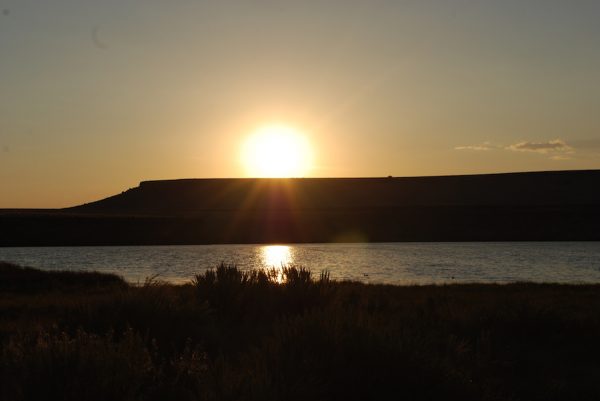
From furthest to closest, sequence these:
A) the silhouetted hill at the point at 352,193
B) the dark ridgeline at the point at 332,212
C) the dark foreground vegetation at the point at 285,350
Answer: the silhouetted hill at the point at 352,193 < the dark ridgeline at the point at 332,212 < the dark foreground vegetation at the point at 285,350

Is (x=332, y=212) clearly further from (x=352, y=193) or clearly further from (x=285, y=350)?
(x=285, y=350)

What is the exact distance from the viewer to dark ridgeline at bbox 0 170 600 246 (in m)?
112

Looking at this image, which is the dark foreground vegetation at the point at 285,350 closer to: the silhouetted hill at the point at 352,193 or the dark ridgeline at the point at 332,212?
the dark ridgeline at the point at 332,212

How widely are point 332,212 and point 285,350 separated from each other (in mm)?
134828

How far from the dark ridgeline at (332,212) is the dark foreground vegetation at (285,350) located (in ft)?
319

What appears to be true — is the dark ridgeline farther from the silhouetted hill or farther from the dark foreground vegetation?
the dark foreground vegetation

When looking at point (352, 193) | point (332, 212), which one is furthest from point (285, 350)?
point (352, 193)

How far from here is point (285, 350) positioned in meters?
8.24

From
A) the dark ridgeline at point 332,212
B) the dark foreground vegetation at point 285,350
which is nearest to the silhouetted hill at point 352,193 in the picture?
the dark ridgeline at point 332,212

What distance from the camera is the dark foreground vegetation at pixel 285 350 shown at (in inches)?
286

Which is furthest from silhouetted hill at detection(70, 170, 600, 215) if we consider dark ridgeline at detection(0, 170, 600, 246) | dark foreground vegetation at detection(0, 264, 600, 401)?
dark foreground vegetation at detection(0, 264, 600, 401)

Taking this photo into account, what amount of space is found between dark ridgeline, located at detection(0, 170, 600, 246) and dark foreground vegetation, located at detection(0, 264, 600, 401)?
319 ft

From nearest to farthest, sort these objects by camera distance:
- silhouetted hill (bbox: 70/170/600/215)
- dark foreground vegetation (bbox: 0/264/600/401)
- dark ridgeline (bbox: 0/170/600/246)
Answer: dark foreground vegetation (bbox: 0/264/600/401), dark ridgeline (bbox: 0/170/600/246), silhouetted hill (bbox: 70/170/600/215)

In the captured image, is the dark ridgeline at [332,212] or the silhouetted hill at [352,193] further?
the silhouetted hill at [352,193]
